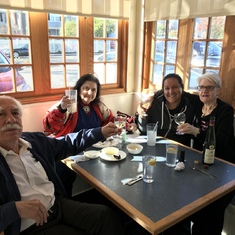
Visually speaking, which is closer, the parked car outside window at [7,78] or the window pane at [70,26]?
the parked car outside window at [7,78]

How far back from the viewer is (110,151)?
5.83ft

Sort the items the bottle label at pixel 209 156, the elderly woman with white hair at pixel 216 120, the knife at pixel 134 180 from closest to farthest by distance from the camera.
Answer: the knife at pixel 134 180 → the bottle label at pixel 209 156 → the elderly woman with white hair at pixel 216 120

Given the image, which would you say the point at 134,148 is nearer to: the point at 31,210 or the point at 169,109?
the point at 169,109

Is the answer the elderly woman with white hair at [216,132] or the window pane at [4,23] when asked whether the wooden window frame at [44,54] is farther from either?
the elderly woman with white hair at [216,132]

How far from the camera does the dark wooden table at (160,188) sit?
3.80ft

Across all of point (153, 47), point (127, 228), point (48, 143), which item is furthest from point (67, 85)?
point (127, 228)

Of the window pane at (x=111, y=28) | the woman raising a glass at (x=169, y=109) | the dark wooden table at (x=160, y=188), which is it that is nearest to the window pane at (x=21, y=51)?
the window pane at (x=111, y=28)

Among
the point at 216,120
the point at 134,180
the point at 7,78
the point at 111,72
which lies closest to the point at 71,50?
the point at 111,72

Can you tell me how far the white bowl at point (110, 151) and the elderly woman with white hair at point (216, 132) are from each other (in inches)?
19.3

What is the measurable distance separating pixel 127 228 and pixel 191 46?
203 centimetres

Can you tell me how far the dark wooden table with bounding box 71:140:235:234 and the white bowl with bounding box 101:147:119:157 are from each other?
8 centimetres

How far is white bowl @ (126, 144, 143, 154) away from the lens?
179 cm

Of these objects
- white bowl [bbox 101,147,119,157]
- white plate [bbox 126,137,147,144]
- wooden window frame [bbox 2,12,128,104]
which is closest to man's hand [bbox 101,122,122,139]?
white bowl [bbox 101,147,119,157]

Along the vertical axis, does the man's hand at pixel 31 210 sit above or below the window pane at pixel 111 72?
below
